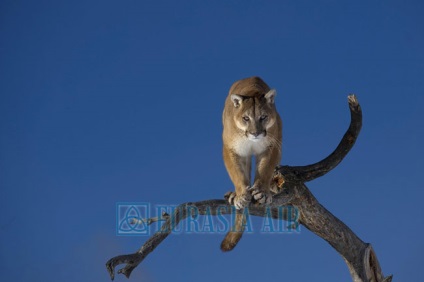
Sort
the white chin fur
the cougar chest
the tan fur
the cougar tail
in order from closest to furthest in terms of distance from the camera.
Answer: the white chin fur → the tan fur → the cougar chest → the cougar tail

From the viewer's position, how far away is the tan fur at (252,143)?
682 centimetres

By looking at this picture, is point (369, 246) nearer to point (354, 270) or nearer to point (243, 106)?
point (354, 270)

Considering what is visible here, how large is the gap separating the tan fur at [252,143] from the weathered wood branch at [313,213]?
1.23 ft

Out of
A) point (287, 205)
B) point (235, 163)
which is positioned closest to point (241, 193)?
point (235, 163)

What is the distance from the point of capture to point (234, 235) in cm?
782

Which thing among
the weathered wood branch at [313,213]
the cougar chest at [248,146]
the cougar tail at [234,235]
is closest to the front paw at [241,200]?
the weathered wood branch at [313,213]

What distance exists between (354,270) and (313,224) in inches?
47.8

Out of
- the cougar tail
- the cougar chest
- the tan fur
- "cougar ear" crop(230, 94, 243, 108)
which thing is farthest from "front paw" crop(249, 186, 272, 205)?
"cougar ear" crop(230, 94, 243, 108)

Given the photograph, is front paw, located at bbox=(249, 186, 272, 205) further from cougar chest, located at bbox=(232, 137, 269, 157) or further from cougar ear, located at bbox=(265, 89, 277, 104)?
cougar ear, located at bbox=(265, 89, 277, 104)

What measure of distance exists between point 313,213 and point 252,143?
206 cm

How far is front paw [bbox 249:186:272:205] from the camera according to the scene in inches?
272

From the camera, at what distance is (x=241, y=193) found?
6.92 metres

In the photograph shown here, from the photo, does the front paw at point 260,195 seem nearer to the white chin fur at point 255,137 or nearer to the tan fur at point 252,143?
the tan fur at point 252,143

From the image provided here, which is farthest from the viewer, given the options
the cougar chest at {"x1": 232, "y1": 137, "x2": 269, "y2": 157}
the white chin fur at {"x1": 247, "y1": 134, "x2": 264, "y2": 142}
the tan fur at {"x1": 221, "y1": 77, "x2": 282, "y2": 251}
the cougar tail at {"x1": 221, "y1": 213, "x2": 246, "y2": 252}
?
the cougar tail at {"x1": 221, "y1": 213, "x2": 246, "y2": 252}
